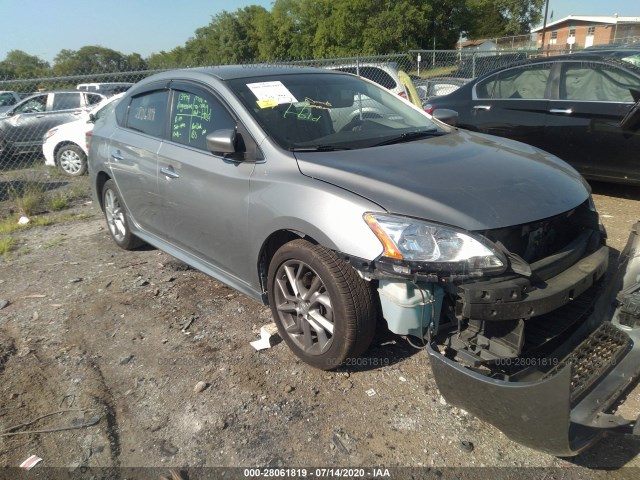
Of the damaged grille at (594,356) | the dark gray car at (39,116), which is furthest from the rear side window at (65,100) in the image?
the damaged grille at (594,356)

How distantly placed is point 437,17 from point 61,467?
66.0 m

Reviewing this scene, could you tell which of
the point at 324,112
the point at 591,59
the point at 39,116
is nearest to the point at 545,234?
the point at 324,112

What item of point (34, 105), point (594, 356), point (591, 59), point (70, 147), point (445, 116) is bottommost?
point (70, 147)

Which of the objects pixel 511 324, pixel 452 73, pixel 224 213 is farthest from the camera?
pixel 452 73

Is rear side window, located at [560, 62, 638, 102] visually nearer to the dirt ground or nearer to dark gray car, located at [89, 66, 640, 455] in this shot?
dark gray car, located at [89, 66, 640, 455]

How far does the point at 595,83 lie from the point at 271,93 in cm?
418

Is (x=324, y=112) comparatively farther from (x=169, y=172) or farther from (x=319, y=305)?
(x=319, y=305)

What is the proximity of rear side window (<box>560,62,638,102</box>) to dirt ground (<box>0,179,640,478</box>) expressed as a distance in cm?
406

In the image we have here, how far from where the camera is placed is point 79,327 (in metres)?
3.78

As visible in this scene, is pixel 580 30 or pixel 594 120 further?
pixel 580 30

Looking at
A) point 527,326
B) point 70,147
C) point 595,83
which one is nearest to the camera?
point 527,326

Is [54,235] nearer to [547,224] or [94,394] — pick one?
[94,394]

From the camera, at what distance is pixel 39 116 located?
472 inches

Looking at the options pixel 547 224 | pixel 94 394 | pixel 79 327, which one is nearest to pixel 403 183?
pixel 547 224
